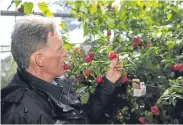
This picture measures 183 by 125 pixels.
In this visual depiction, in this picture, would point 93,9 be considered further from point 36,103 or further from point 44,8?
point 36,103

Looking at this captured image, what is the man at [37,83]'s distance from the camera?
4.68 ft

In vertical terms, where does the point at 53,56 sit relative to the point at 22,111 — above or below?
above

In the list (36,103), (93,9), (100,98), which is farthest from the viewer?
(93,9)

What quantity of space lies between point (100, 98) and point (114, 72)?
0.62ft

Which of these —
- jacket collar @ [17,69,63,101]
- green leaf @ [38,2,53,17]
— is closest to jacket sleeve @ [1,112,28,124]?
jacket collar @ [17,69,63,101]

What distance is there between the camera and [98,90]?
76.7 inches

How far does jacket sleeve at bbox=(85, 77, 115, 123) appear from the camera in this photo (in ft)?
6.21

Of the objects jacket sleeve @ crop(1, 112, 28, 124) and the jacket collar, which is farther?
the jacket collar

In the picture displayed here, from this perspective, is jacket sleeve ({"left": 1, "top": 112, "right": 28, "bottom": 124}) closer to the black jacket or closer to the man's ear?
the black jacket

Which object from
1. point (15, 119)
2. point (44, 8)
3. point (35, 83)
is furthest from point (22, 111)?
point (44, 8)

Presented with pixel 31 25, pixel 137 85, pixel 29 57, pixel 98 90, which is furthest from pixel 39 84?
pixel 137 85

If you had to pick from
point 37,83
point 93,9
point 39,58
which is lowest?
point 37,83

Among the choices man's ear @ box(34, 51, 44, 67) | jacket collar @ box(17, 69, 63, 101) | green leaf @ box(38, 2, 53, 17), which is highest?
green leaf @ box(38, 2, 53, 17)

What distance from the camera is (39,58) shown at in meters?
1.63
